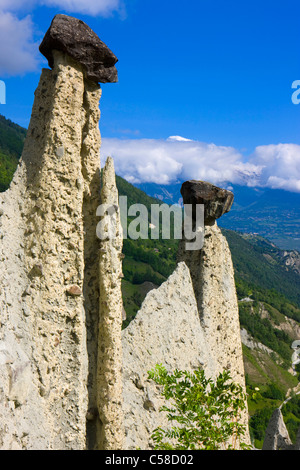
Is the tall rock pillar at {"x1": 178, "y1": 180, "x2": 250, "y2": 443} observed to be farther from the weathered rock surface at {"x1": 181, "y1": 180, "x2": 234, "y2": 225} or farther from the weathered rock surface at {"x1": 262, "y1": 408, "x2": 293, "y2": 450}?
the weathered rock surface at {"x1": 262, "y1": 408, "x2": 293, "y2": 450}

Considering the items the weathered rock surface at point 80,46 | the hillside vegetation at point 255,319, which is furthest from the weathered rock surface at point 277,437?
the hillside vegetation at point 255,319

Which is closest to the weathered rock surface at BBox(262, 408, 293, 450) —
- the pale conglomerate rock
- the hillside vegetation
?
the pale conglomerate rock

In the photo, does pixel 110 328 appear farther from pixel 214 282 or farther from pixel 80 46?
pixel 80 46

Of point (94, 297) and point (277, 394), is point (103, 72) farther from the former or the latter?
point (277, 394)

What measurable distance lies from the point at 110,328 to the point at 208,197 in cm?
665

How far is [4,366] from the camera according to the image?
277 inches

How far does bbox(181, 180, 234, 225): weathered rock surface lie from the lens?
14.1m

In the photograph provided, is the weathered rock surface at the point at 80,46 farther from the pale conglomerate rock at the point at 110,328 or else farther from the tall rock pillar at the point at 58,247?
the pale conglomerate rock at the point at 110,328

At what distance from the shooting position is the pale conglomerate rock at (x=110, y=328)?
898 centimetres

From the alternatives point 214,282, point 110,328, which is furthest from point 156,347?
point 214,282

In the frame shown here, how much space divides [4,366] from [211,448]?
14.2ft

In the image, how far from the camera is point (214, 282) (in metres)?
14.4

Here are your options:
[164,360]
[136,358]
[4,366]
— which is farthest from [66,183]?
[164,360]

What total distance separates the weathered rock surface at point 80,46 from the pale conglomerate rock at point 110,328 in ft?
7.71
